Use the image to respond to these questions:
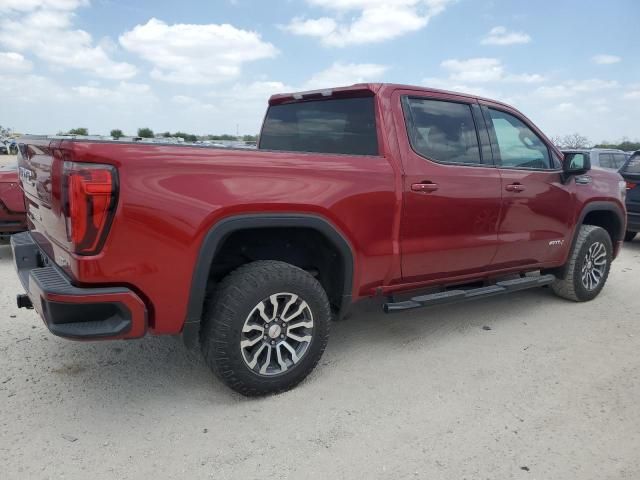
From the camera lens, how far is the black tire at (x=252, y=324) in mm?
2832

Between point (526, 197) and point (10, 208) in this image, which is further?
point (10, 208)

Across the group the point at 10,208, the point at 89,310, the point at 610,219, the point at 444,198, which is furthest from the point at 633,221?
the point at 10,208

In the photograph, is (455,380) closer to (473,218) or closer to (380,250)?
(380,250)

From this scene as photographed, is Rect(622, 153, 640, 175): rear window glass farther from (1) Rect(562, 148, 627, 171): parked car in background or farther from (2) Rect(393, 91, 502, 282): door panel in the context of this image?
(2) Rect(393, 91, 502, 282): door panel

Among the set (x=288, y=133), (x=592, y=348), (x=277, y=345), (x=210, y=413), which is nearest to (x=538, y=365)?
(x=592, y=348)

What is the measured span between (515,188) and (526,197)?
7.6 inches

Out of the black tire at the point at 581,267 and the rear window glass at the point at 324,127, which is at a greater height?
the rear window glass at the point at 324,127

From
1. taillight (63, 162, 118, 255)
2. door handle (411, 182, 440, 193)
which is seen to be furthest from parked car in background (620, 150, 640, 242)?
taillight (63, 162, 118, 255)

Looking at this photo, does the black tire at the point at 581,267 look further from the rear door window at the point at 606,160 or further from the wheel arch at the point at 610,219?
the rear door window at the point at 606,160

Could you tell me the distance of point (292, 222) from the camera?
2.95 meters

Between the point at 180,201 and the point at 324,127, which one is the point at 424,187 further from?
the point at 180,201

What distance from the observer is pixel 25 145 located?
124 inches

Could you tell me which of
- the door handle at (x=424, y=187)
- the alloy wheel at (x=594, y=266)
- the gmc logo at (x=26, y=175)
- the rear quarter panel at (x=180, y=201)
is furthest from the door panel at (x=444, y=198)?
the gmc logo at (x=26, y=175)

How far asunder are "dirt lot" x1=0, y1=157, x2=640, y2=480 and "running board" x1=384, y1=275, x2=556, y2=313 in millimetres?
373
